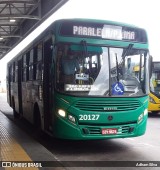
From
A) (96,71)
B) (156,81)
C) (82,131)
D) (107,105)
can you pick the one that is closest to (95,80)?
(96,71)

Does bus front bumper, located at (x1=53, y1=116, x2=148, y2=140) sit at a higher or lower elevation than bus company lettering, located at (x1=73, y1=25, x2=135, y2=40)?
lower

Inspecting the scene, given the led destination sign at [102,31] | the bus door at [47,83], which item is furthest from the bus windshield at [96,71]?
the bus door at [47,83]

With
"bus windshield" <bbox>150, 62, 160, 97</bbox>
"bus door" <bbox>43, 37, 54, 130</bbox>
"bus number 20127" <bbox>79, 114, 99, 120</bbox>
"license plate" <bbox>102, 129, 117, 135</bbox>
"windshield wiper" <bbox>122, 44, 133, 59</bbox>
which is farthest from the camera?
"bus windshield" <bbox>150, 62, 160, 97</bbox>

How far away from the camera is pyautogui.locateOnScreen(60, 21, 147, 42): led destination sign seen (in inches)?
306

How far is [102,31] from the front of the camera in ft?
26.2

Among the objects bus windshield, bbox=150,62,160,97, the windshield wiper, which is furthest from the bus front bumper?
bus windshield, bbox=150,62,160,97

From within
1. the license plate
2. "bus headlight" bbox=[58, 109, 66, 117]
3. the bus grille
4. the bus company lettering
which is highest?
the bus company lettering

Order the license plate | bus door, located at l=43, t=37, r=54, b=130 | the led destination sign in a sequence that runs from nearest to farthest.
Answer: the license plate, the led destination sign, bus door, located at l=43, t=37, r=54, b=130

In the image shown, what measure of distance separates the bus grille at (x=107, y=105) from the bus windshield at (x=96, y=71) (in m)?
0.16

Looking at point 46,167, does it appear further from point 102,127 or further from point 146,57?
point 146,57

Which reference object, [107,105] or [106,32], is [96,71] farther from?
[106,32]

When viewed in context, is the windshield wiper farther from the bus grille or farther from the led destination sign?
the bus grille

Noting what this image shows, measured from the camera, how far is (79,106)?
24.5 ft

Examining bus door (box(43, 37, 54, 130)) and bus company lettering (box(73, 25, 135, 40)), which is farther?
bus door (box(43, 37, 54, 130))
